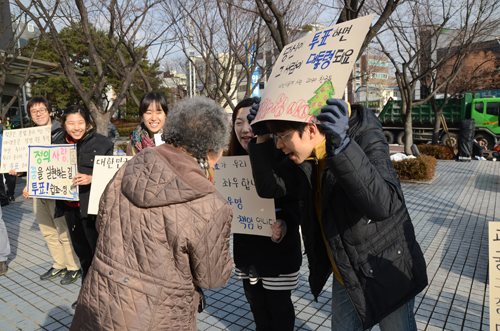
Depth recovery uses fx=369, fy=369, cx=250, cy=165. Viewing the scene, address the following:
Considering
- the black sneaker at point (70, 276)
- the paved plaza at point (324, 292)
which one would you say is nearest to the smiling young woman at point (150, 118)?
the paved plaza at point (324, 292)

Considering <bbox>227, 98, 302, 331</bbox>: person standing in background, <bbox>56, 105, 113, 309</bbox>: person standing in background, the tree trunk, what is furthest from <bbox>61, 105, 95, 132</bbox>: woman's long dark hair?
the tree trunk

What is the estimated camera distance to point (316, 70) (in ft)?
5.05

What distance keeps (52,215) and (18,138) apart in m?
1.04

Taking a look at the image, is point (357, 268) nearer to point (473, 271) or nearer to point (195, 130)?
point (195, 130)

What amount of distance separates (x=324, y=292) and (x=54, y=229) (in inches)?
121

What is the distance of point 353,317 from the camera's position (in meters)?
1.91

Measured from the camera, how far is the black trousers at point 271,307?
236 cm

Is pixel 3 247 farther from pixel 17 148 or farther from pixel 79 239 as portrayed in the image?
pixel 79 239

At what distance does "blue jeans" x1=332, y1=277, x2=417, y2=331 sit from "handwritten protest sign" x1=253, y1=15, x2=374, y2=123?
1004 mm

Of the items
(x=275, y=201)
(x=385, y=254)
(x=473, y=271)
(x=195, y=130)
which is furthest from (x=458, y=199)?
(x=195, y=130)

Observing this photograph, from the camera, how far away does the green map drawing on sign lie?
4.74ft

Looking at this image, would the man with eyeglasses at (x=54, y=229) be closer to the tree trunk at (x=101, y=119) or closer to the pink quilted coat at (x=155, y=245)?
the pink quilted coat at (x=155, y=245)

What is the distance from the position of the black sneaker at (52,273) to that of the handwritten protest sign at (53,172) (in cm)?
106

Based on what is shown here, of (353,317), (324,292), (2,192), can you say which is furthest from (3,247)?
(2,192)
